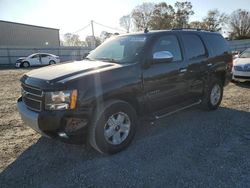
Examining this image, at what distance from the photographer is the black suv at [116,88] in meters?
3.61

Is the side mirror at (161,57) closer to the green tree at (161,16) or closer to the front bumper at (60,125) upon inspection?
the front bumper at (60,125)

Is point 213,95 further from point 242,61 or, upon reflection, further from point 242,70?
point 242,61

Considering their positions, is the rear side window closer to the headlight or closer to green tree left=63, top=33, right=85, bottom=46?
the headlight

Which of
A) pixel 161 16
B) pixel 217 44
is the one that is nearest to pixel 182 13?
pixel 161 16

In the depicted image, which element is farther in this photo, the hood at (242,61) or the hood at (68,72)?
the hood at (242,61)

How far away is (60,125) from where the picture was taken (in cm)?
358

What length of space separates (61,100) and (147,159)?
155 centimetres

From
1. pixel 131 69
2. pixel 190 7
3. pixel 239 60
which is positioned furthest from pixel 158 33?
pixel 190 7

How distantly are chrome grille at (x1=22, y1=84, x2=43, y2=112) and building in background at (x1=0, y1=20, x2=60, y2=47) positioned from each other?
36.5 metres

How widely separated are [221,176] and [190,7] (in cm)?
6106

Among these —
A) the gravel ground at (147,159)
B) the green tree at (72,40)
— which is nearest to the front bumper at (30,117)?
the gravel ground at (147,159)

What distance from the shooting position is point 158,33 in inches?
190

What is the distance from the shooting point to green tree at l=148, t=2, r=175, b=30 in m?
56.2

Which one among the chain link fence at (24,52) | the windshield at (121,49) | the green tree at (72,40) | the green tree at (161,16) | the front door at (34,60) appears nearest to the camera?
the windshield at (121,49)
